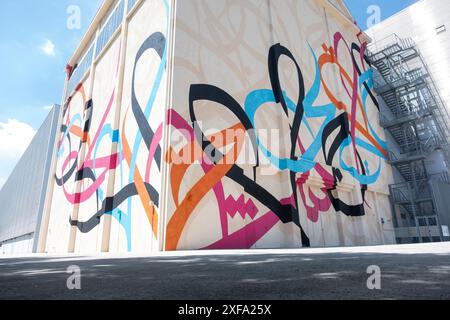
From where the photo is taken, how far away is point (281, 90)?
1531 cm

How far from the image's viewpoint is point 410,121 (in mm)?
23953

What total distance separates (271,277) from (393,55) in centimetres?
3075

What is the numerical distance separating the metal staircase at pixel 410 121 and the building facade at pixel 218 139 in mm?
2582

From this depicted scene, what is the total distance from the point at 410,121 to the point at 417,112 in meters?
0.88

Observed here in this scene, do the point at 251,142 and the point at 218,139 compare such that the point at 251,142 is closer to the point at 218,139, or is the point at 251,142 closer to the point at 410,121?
the point at 218,139

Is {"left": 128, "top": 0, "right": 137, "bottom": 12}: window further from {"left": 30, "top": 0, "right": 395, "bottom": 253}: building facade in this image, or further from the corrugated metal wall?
the corrugated metal wall

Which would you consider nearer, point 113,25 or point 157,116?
point 157,116

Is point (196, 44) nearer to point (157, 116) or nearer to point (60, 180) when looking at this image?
point (157, 116)

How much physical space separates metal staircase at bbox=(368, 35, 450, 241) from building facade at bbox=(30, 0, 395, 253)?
258 centimetres

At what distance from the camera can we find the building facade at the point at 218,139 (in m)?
11.3

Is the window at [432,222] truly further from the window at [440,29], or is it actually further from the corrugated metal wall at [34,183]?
the corrugated metal wall at [34,183]

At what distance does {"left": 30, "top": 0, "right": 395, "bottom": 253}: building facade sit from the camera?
11.3 meters

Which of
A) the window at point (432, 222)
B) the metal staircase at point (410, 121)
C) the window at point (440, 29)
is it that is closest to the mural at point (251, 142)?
the window at point (432, 222)
